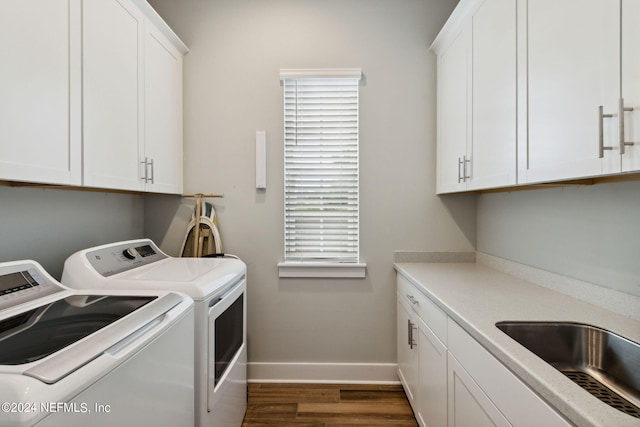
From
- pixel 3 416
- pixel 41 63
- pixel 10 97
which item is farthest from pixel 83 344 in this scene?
pixel 41 63

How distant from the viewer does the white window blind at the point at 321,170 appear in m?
2.18

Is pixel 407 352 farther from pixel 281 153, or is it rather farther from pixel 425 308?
pixel 281 153

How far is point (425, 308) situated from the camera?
1557 mm

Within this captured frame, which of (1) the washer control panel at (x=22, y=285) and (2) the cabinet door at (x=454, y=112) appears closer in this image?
(1) the washer control panel at (x=22, y=285)

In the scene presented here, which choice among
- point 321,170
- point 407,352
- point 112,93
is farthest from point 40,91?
point 407,352

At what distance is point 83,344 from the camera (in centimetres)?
74

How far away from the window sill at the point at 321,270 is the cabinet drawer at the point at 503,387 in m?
1.03

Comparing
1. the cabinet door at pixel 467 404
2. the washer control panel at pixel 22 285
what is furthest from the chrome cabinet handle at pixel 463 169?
the washer control panel at pixel 22 285

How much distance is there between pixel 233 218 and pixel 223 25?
1394 millimetres

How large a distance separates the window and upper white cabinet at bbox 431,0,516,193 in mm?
608

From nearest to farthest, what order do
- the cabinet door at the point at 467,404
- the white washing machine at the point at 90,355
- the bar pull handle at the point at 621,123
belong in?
the white washing machine at the point at 90,355
the bar pull handle at the point at 621,123
the cabinet door at the point at 467,404

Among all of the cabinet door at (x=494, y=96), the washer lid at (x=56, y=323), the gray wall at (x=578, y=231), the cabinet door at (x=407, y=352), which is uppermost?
the cabinet door at (x=494, y=96)

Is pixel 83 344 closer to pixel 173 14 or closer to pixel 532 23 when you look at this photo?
pixel 532 23

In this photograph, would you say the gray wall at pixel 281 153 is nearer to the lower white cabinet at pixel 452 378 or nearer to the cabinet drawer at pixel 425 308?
the cabinet drawer at pixel 425 308
